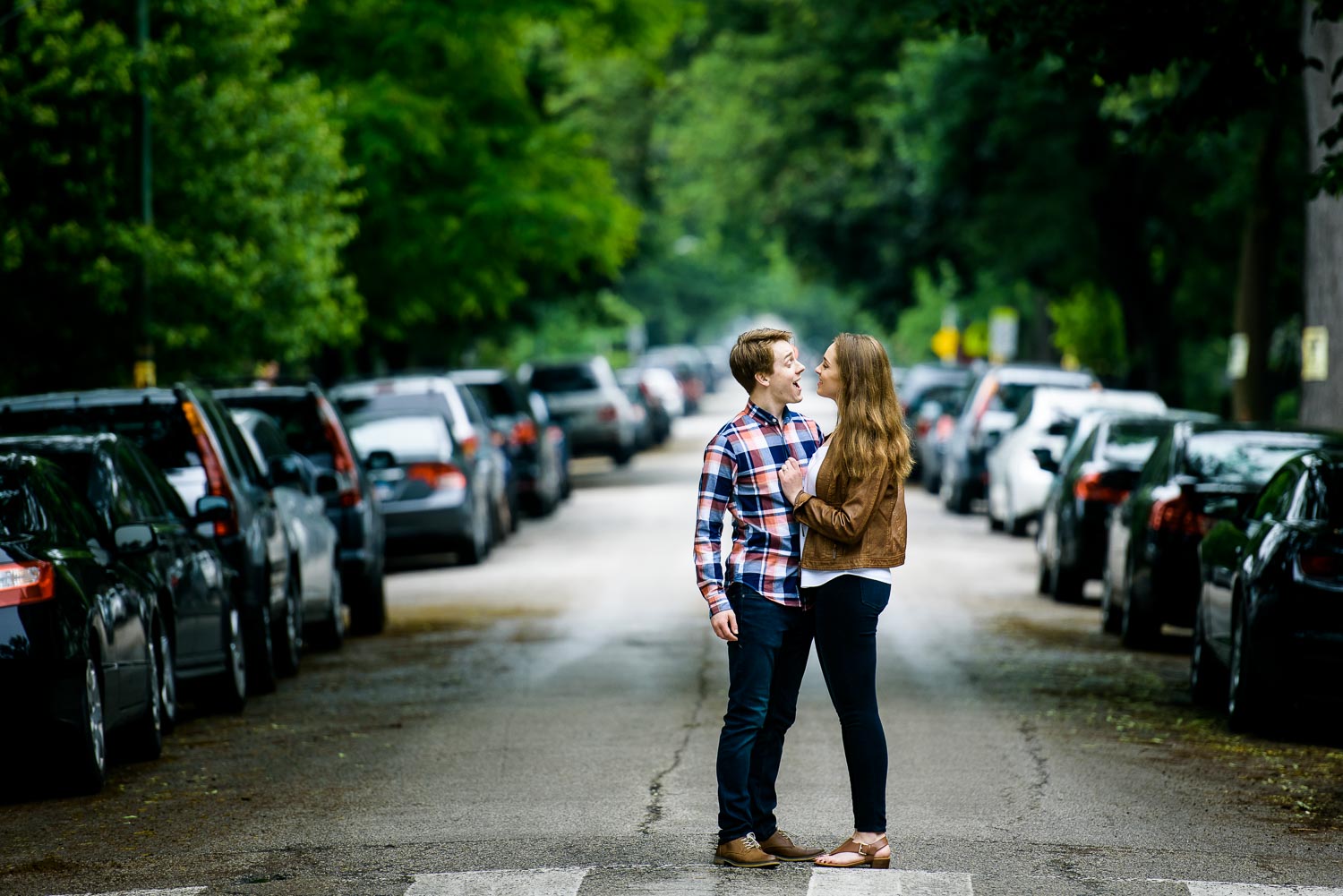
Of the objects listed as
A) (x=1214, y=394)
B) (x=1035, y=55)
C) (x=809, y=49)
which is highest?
(x=809, y=49)

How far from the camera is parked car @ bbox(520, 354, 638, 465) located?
41406 mm

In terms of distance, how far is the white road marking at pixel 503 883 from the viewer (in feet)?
23.9

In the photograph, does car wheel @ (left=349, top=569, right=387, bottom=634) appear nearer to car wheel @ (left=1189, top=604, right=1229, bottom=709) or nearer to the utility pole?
the utility pole

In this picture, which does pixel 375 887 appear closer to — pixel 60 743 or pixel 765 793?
pixel 765 793

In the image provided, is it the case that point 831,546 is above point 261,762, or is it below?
above

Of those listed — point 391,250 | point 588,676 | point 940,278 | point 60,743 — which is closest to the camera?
point 60,743

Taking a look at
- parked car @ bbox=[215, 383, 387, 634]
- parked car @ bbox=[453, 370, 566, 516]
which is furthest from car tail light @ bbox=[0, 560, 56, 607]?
parked car @ bbox=[453, 370, 566, 516]

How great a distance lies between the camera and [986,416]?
29828 mm

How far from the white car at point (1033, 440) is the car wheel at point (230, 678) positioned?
44.9 feet

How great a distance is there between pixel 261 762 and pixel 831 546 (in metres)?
4.07

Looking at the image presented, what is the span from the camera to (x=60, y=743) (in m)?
9.57

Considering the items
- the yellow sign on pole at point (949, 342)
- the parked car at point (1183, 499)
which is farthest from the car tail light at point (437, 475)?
the yellow sign on pole at point (949, 342)

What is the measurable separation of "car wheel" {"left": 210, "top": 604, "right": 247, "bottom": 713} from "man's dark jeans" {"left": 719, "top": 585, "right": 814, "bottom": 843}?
207 inches

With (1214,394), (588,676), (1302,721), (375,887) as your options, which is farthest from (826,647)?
(1214,394)
